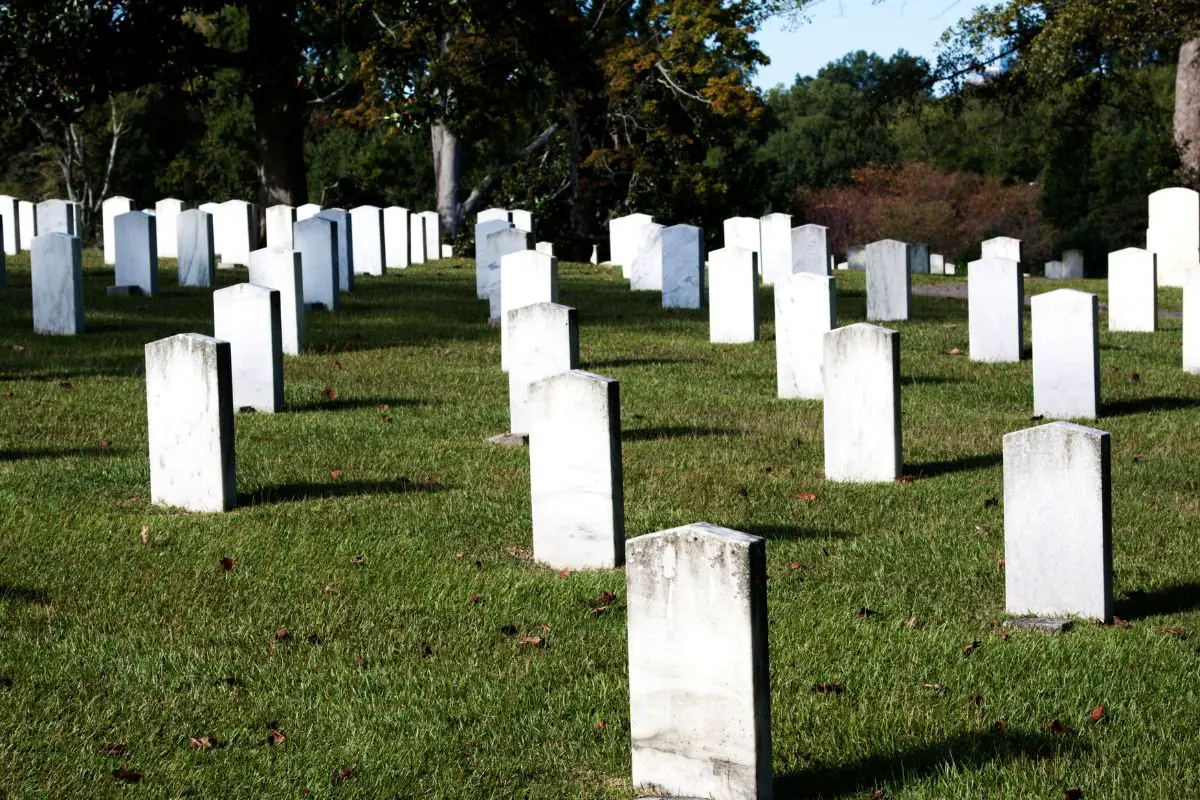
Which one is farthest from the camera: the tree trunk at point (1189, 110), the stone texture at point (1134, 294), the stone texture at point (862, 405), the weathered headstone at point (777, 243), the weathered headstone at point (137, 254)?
the tree trunk at point (1189, 110)

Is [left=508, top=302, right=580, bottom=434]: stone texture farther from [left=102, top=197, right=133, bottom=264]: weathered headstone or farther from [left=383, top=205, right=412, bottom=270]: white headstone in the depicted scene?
[left=383, top=205, right=412, bottom=270]: white headstone

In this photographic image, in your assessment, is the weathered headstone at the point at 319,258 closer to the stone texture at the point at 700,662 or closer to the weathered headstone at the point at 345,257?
the weathered headstone at the point at 345,257

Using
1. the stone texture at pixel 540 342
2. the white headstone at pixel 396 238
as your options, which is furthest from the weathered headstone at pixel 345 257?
the stone texture at pixel 540 342

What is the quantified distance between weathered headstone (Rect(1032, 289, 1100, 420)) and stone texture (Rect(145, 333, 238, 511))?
645 centimetres

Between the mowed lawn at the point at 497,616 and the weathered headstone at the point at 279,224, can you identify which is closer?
the mowed lawn at the point at 497,616

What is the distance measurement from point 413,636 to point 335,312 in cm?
1352

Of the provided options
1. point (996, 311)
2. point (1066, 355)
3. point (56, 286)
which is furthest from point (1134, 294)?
point (56, 286)

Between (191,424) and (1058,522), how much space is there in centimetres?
470

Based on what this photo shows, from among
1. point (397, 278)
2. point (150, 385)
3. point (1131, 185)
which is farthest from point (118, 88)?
point (1131, 185)

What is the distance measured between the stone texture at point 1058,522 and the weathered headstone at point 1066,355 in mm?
5789

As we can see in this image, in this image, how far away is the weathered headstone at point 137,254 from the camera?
21.1 metres

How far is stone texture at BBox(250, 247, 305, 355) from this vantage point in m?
15.4

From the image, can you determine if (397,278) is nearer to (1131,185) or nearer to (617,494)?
(617,494)

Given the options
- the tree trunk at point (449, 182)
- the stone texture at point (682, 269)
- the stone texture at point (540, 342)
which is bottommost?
the stone texture at point (540, 342)
